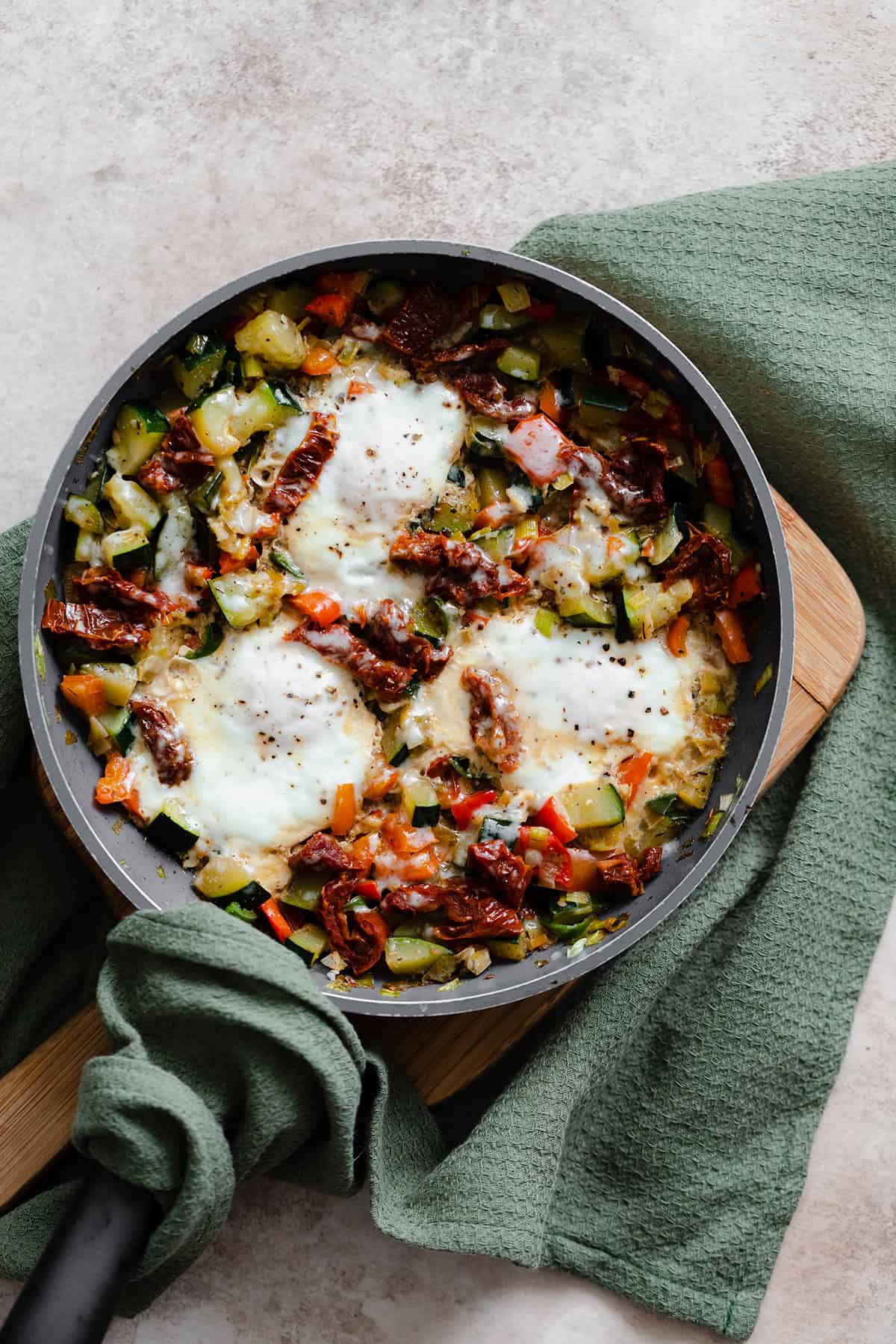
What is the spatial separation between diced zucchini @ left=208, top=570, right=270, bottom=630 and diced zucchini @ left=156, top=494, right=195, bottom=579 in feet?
0.46

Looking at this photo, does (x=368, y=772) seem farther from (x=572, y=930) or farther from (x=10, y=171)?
(x=10, y=171)

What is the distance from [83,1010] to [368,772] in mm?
1027

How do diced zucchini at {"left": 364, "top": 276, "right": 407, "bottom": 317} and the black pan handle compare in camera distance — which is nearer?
the black pan handle

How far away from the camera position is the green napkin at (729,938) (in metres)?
3.46

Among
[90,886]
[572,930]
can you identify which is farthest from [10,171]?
[572,930]

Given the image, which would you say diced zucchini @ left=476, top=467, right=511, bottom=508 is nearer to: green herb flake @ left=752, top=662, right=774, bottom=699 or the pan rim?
the pan rim

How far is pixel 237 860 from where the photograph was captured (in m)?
3.32

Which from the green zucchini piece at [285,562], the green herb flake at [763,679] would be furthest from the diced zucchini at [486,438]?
the green herb flake at [763,679]

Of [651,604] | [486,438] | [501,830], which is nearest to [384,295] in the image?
[486,438]

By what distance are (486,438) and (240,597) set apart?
0.85 metres

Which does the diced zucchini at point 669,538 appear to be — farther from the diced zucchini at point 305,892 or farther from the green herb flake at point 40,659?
the green herb flake at point 40,659

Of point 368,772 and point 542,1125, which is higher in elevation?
point 368,772

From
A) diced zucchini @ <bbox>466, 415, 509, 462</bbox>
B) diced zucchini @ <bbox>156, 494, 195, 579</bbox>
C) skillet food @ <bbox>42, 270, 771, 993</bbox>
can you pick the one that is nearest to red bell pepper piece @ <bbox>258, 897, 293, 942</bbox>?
skillet food @ <bbox>42, 270, 771, 993</bbox>

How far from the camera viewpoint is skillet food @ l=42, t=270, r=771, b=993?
3.32m
